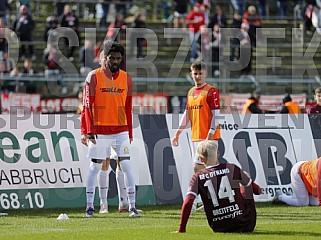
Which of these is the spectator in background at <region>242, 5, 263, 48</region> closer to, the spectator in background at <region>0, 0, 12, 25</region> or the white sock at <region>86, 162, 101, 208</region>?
the spectator in background at <region>0, 0, 12, 25</region>

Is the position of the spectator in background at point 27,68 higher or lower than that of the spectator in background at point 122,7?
lower

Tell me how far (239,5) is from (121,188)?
18.9 meters

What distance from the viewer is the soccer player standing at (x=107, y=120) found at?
14.6m

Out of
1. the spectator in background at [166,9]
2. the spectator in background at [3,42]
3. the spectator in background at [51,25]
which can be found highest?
the spectator in background at [166,9]

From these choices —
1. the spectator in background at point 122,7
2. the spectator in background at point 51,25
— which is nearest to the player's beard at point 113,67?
the spectator in background at point 51,25

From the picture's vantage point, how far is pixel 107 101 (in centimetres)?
1477

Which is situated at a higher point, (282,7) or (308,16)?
(282,7)

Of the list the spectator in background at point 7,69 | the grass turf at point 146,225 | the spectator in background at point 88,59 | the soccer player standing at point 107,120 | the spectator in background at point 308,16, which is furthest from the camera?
the spectator in background at point 308,16

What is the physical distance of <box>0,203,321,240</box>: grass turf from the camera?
11875mm

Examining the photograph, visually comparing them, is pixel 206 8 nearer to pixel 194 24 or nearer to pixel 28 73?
pixel 194 24

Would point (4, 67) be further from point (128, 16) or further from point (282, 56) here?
point (282, 56)

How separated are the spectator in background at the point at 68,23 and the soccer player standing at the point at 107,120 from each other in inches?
550

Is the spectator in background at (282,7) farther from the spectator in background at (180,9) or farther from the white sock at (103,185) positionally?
the white sock at (103,185)

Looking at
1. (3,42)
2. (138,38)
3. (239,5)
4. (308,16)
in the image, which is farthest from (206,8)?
(3,42)
